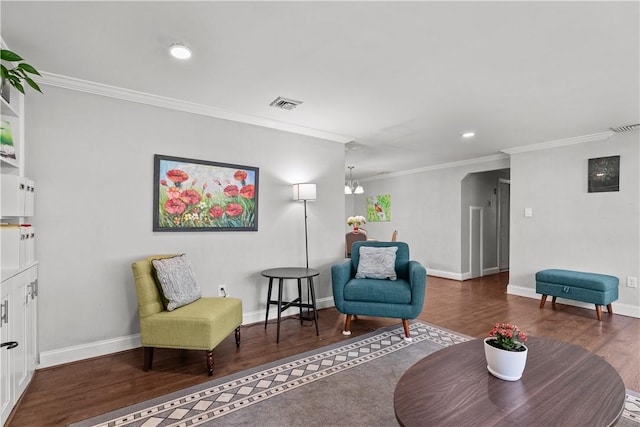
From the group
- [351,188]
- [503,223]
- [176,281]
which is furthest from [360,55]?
[503,223]

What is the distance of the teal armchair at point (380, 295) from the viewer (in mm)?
3064

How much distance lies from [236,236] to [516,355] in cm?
276

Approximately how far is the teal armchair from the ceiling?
5.54 feet

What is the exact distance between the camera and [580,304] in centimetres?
441

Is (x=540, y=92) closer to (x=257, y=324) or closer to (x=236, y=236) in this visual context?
(x=236, y=236)

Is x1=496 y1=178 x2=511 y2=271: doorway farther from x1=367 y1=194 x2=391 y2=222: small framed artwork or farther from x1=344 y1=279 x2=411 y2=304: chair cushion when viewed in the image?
x1=344 y1=279 x2=411 y2=304: chair cushion

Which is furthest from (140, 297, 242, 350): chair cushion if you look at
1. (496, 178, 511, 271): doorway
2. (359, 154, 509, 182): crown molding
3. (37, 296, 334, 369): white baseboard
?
(496, 178, 511, 271): doorway

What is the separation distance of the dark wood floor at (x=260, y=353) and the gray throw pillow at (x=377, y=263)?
1.87ft

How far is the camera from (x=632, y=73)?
256 cm

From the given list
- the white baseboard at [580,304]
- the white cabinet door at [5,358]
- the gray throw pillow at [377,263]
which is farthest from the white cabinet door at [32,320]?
the white baseboard at [580,304]

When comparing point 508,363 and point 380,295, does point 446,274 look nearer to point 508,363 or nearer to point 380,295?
point 380,295

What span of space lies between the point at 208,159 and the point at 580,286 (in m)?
4.63

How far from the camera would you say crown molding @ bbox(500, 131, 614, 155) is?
4223 millimetres

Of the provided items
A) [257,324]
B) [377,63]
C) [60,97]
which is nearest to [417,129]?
[377,63]
